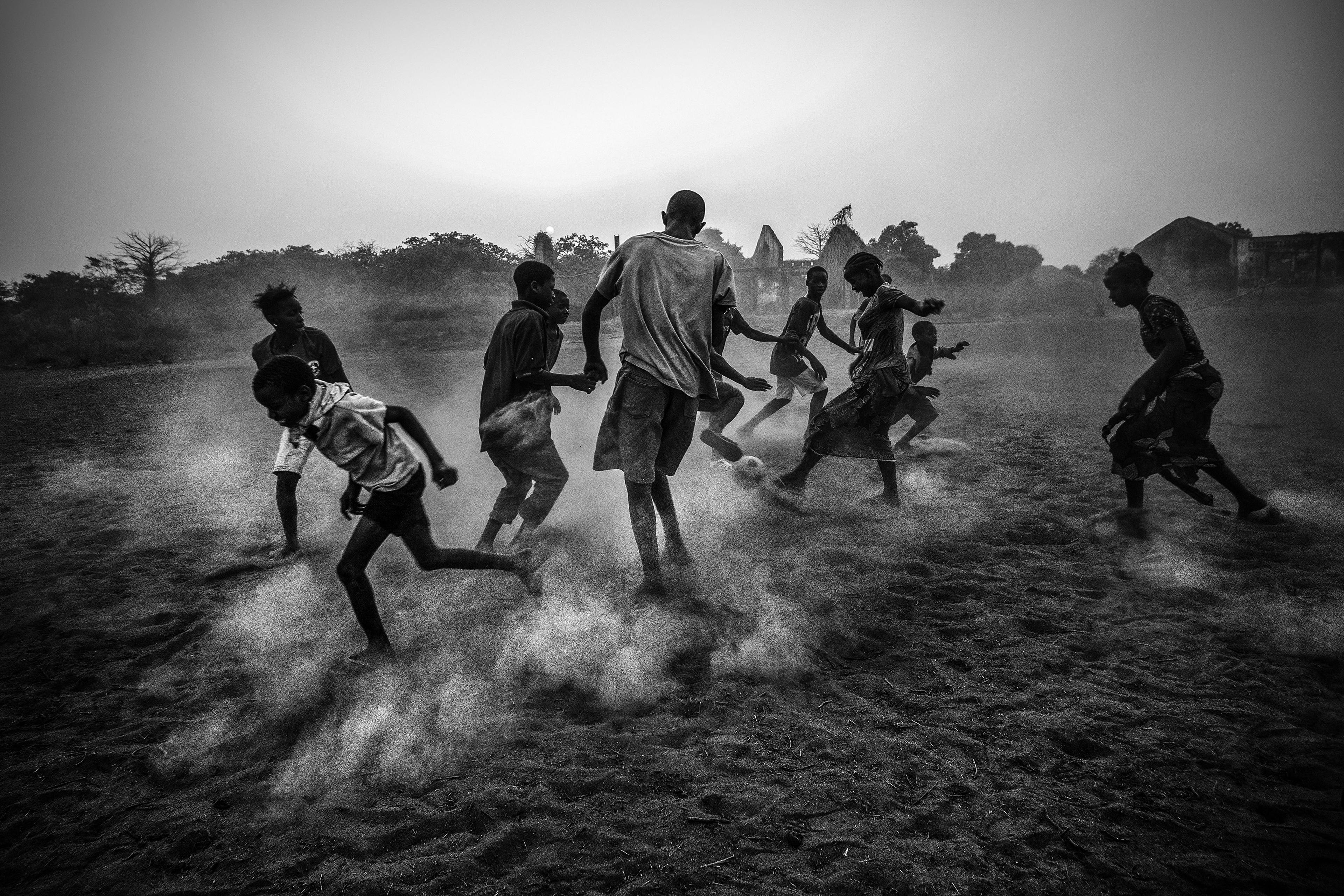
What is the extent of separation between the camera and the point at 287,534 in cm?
421

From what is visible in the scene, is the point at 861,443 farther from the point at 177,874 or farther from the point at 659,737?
the point at 177,874

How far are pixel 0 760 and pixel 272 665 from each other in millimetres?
896

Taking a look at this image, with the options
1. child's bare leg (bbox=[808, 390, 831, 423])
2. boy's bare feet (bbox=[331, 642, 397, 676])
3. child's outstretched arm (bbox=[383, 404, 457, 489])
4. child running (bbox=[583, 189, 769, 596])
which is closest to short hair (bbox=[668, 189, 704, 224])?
child running (bbox=[583, 189, 769, 596])

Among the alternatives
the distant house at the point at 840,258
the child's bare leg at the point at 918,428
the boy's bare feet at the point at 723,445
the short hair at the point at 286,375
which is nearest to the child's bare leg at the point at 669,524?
the short hair at the point at 286,375

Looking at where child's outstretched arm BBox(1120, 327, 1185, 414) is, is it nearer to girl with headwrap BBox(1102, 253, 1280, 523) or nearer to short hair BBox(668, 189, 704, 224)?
girl with headwrap BBox(1102, 253, 1280, 523)

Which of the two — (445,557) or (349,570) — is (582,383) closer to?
(445,557)

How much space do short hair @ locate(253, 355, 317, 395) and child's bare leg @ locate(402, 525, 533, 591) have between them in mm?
779

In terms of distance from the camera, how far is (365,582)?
2.86 meters

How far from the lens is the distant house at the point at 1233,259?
1169 inches

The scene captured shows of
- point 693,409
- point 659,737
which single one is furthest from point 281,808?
point 693,409

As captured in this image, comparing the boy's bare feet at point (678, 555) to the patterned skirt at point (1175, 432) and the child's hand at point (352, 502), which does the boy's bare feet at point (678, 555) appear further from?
the patterned skirt at point (1175, 432)

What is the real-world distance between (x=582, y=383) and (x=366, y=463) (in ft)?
4.38

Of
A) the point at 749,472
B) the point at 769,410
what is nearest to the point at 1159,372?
the point at 749,472

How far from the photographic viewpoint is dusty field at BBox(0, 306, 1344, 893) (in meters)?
1.87
